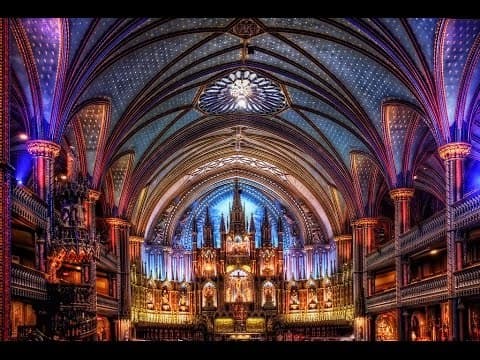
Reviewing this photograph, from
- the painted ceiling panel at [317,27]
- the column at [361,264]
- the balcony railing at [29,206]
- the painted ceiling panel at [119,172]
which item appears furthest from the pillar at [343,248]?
the balcony railing at [29,206]

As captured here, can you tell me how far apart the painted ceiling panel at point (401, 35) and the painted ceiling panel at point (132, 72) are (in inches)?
293

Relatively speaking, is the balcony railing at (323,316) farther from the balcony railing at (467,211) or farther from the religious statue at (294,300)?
the balcony railing at (467,211)

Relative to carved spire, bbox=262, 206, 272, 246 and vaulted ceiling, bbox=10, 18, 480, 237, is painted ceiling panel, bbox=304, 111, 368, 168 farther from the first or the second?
carved spire, bbox=262, 206, 272, 246

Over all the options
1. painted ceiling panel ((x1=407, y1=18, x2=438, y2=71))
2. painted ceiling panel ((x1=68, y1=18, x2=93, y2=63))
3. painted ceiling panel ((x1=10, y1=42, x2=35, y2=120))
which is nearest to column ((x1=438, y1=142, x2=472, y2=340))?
painted ceiling panel ((x1=407, y1=18, x2=438, y2=71))

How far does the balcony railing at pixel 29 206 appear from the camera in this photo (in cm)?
1736

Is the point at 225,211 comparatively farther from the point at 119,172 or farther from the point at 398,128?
the point at 398,128

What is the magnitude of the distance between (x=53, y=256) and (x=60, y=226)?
869 mm

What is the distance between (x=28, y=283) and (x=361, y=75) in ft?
48.1

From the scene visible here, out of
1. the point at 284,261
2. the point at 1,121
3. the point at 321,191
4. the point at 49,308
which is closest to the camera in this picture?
the point at 1,121
